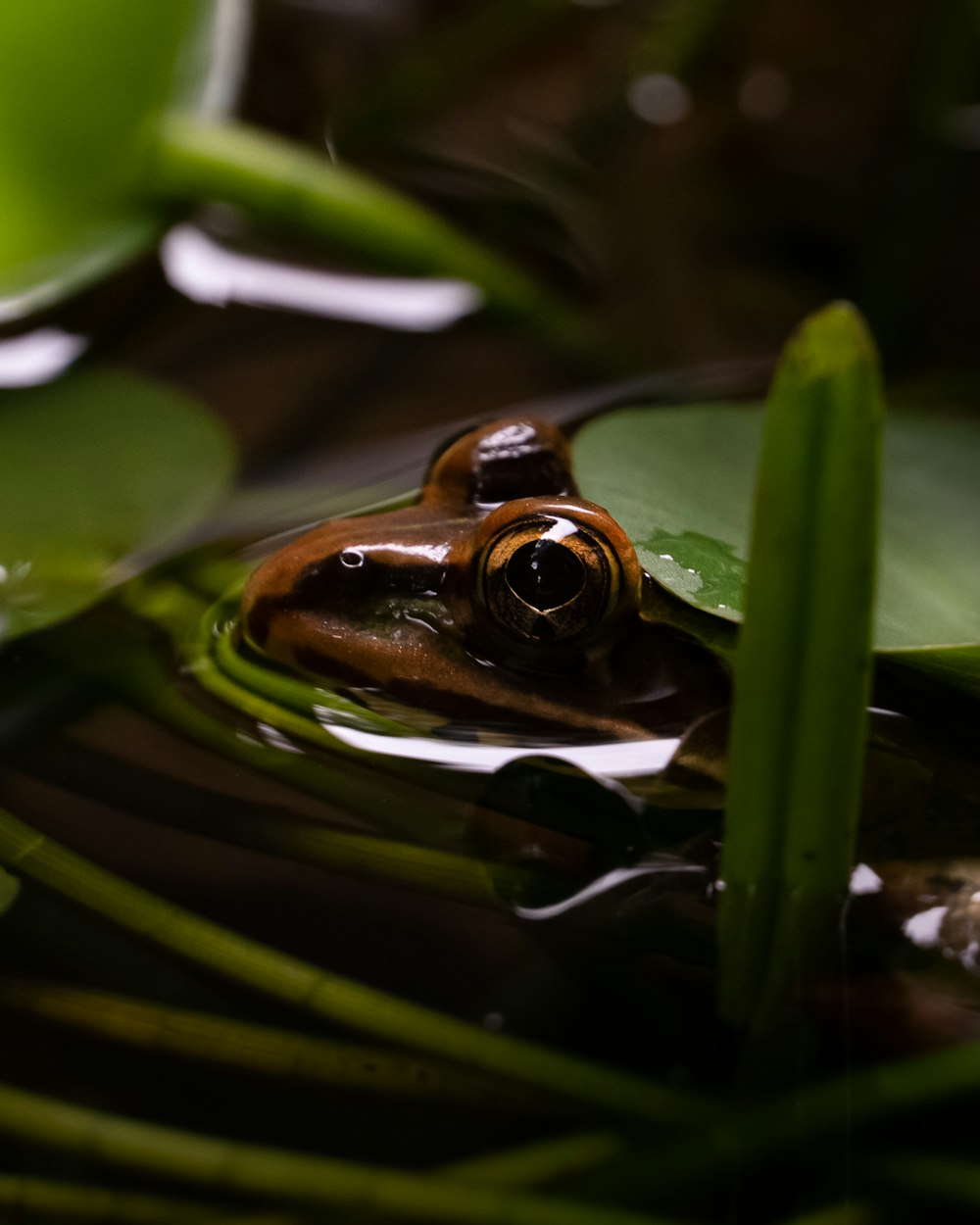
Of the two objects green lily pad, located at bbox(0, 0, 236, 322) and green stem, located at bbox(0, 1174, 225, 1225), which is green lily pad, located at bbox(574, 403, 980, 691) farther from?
green lily pad, located at bbox(0, 0, 236, 322)

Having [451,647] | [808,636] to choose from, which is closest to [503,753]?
[451,647]

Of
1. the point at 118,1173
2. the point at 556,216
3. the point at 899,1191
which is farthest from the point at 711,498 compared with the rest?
the point at 556,216

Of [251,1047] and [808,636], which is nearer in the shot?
[808,636]

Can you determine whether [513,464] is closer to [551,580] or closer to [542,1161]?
[551,580]

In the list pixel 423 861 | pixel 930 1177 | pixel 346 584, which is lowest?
pixel 930 1177

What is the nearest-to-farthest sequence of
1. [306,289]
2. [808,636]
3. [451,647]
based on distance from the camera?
[808,636]
[451,647]
[306,289]

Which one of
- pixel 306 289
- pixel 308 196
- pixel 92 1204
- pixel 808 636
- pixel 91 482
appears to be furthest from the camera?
pixel 306 289

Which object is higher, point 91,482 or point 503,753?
point 91,482

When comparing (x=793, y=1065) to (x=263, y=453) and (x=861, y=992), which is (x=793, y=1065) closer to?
(x=861, y=992)
